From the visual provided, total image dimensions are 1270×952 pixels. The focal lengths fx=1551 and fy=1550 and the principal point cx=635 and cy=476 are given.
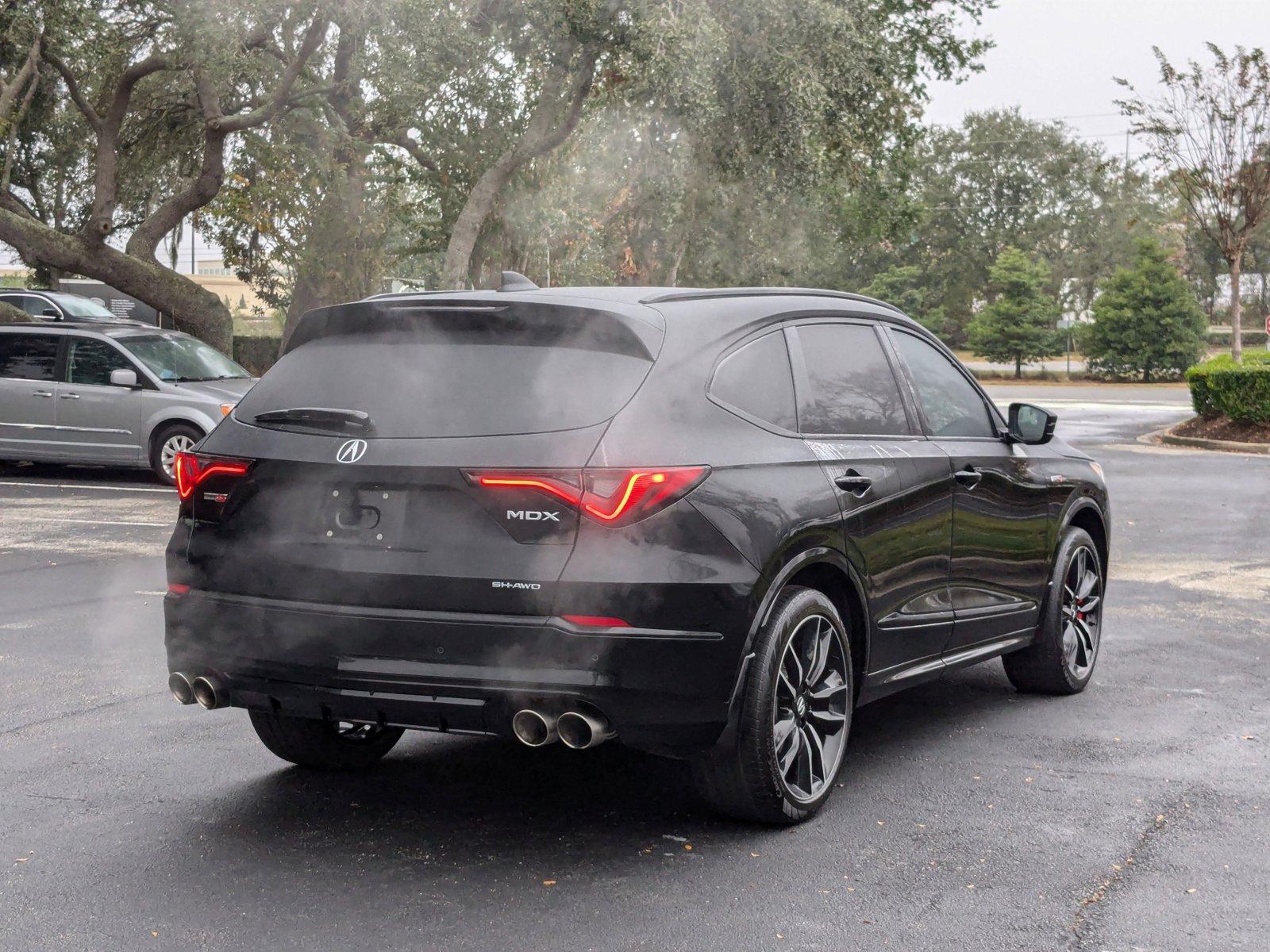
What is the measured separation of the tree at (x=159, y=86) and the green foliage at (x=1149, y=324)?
35454 millimetres

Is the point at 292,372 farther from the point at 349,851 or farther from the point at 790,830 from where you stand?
the point at 790,830

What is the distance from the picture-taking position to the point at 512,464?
4355mm

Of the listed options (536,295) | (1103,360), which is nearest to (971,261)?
(1103,360)

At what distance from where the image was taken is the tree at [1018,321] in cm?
5991

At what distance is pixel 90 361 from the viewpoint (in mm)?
17172

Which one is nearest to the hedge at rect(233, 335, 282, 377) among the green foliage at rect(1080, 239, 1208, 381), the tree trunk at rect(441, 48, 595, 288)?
the tree trunk at rect(441, 48, 595, 288)

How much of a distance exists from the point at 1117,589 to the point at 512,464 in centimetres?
693

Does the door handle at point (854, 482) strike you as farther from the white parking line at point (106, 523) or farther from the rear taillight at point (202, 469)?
the white parking line at point (106, 523)

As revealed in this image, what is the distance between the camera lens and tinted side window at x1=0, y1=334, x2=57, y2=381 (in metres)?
17.3

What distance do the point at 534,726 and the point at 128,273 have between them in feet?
70.2

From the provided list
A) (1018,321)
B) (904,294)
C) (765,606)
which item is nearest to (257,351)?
(1018,321)

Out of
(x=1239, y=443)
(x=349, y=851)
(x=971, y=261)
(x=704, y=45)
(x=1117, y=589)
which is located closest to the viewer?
(x=349, y=851)

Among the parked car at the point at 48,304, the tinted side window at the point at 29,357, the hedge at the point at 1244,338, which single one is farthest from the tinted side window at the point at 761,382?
the hedge at the point at 1244,338

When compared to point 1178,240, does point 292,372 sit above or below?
below
